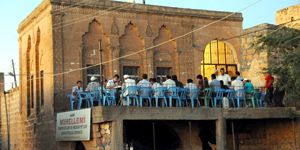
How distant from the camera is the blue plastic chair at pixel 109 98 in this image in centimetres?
1758

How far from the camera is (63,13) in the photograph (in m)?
21.4

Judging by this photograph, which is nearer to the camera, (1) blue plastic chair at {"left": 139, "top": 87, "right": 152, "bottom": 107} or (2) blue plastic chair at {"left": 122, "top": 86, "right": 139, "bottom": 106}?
(2) blue plastic chair at {"left": 122, "top": 86, "right": 139, "bottom": 106}

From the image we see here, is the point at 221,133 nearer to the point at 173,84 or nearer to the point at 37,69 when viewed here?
the point at 173,84

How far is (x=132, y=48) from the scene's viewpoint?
23.3 meters

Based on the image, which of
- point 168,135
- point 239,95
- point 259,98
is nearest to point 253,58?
point 259,98

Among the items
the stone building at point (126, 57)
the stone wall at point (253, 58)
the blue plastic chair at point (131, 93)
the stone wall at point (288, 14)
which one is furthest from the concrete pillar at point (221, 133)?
the stone wall at point (288, 14)

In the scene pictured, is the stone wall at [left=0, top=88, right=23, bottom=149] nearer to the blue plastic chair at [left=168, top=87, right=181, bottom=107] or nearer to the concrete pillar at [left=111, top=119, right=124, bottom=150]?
the blue plastic chair at [left=168, top=87, right=181, bottom=107]

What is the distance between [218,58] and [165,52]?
3.30 metres

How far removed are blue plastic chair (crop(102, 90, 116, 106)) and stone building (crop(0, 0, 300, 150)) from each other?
1407 mm

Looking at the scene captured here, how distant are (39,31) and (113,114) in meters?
8.69

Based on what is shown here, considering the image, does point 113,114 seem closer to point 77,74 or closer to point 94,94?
point 94,94

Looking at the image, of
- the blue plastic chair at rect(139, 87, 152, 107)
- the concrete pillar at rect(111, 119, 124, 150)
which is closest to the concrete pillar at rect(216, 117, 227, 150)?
the blue plastic chair at rect(139, 87, 152, 107)

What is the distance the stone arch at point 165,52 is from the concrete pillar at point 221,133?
5.99 meters

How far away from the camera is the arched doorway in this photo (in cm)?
2556
